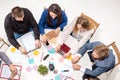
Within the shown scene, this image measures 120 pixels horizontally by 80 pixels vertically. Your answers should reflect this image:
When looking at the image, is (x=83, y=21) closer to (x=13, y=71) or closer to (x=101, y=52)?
→ (x=101, y=52)

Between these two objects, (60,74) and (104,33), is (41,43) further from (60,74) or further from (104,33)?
(104,33)

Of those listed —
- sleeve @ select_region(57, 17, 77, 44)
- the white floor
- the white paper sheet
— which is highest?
the white floor

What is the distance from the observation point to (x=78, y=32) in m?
3.95

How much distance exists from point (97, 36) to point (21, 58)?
2034mm

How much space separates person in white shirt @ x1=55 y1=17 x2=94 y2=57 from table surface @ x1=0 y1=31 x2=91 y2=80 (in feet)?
0.44

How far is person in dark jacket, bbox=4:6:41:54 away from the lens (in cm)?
362

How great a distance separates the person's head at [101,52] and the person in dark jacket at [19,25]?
0.94 m

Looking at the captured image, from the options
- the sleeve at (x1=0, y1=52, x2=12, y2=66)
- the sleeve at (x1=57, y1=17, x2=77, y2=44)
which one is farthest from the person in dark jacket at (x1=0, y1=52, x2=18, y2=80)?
the sleeve at (x1=57, y1=17, x2=77, y2=44)

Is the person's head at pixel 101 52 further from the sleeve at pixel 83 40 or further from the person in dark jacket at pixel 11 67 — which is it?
the person in dark jacket at pixel 11 67

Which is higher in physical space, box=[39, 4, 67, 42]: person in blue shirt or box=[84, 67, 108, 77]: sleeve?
box=[39, 4, 67, 42]: person in blue shirt

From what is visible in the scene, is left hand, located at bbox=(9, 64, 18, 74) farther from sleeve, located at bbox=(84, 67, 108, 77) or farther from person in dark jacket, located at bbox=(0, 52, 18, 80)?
sleeve, located at bbox=(84, 67, 108, 77)

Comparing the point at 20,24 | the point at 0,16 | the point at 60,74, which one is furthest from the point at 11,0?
the point at 60,74

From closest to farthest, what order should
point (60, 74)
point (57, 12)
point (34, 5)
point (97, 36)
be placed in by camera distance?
point (60, 74)
point (57, 12)
point (97, 36)
point (34, 5)

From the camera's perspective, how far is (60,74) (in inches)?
136
